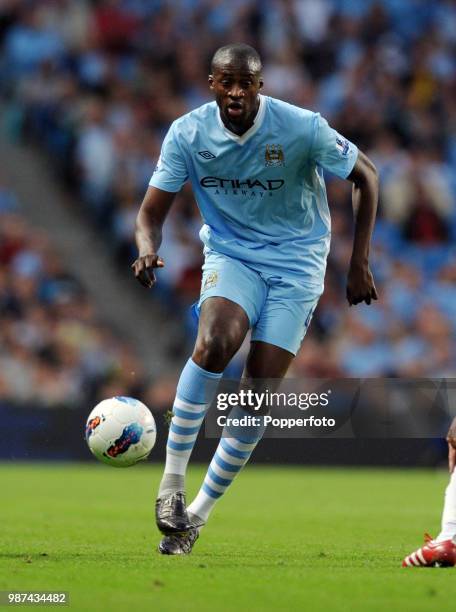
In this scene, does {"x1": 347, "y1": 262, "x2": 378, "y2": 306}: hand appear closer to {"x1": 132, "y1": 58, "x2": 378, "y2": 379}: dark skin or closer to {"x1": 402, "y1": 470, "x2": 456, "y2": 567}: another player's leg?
{"x1": 132, "y1": 58, "x2": 378, "y2": 379}: dark skin

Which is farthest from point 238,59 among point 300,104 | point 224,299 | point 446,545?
point 300,104

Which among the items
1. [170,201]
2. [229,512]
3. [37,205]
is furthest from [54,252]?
[170,201]

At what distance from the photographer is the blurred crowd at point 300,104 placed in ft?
53.6

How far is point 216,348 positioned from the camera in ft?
21.7

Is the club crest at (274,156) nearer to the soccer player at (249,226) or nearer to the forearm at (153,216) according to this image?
the soccer player at (249,226)

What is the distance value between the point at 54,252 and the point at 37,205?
40.5 inches

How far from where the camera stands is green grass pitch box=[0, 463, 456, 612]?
16.9 feet

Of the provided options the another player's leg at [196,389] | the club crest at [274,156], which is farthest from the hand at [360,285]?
the club crest at [274,156]

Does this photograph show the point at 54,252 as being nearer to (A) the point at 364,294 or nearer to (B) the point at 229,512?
(B) the point at 229,512

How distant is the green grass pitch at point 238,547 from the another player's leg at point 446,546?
0.12m

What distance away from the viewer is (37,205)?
59.2 feet

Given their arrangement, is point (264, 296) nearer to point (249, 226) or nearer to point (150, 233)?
point (249, 226)

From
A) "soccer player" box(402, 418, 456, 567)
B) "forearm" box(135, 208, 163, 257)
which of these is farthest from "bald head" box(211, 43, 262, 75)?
"soccer player" box(402, 418, 456, 567)

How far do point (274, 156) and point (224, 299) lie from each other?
0.81 meters
